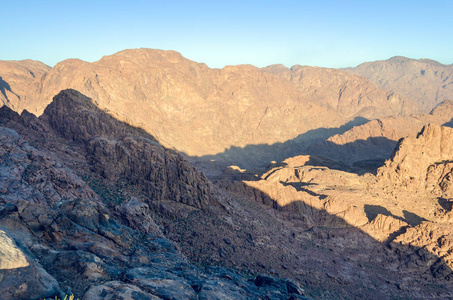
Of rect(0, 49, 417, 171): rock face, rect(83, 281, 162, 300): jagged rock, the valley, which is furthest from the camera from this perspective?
rect(0, 49, 417, 171): rock face

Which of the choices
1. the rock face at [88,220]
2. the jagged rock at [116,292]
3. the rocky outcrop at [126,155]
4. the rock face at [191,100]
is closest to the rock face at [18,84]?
the rock face at [191,100]

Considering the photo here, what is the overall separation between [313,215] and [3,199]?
36.6 m

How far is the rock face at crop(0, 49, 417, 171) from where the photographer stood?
435 ft

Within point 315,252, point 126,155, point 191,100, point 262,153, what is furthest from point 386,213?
point 191,100

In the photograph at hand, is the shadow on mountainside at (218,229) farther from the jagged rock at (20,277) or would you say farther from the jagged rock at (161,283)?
the jagged rock at (20,277)

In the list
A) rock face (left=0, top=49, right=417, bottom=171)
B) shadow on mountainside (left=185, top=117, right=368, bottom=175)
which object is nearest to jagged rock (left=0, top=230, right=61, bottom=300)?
rock face (left=0, top=49, right=417, bottom=171)

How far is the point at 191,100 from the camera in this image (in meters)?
158

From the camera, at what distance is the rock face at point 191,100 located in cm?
13250

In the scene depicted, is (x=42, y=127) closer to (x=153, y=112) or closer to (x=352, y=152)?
(x=153, y=112)

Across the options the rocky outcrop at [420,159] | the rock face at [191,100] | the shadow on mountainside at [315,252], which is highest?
the rock face at [191,100]

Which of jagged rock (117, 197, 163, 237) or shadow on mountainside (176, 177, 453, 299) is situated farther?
shadow on mountainside (176, 177, 453, 299)

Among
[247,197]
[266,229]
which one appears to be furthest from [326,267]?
[247,197]

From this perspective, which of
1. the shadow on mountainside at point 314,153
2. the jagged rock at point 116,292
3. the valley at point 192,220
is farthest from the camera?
the shadow on mountainside at point 314,153

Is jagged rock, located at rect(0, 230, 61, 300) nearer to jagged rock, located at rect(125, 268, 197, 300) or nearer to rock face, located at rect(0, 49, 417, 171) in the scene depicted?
jagged rock, located at rect(125, 268, 197, 300)
